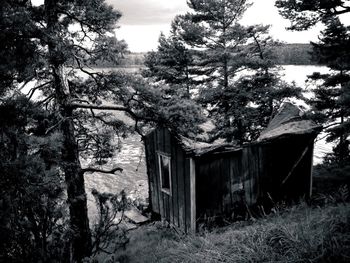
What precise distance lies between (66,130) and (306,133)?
7767 millimetres

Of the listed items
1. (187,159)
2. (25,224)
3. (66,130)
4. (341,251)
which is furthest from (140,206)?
(341,251)

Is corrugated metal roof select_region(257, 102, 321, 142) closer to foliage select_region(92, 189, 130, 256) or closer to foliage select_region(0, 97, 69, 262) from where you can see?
foliage select_region(92, 189, 130, 256)

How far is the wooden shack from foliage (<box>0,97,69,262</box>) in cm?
490

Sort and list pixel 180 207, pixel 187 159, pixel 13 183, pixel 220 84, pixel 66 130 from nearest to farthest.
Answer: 1. pixel 13 183
2. pixel 66 130
3. pixel 187 159
4. pixel 180 207
5. pixel 220 84

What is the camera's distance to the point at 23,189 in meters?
3.32

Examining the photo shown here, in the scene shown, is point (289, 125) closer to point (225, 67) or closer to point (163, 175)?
point (163, 175)

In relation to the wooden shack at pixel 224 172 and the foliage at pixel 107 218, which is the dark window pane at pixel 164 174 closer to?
the wooden shack at pixel 224 172

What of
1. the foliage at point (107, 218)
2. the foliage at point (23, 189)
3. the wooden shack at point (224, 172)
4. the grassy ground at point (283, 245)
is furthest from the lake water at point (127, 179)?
the grassy ground at point (283, 245)

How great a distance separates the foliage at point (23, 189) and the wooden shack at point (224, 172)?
490 centimetres

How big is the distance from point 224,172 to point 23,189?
6.98m

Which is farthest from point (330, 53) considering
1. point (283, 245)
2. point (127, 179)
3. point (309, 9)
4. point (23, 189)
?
point (127, 179)

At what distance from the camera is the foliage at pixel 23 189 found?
3.25 metres

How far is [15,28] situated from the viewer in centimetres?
376

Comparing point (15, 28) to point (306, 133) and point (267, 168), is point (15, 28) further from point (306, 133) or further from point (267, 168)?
point (306, 133)
